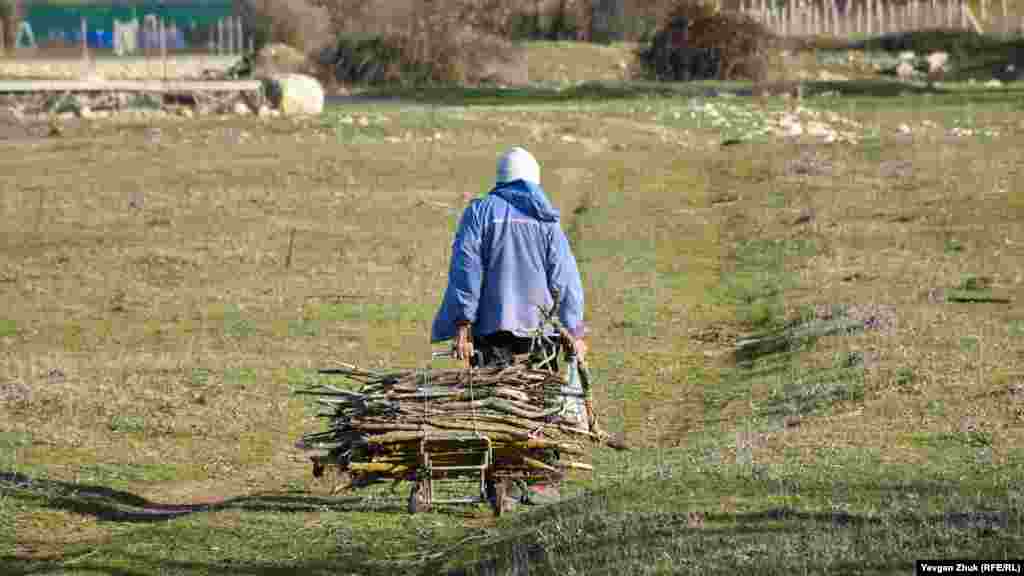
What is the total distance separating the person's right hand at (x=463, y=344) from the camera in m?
11.2

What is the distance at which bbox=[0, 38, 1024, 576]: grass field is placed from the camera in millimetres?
9945

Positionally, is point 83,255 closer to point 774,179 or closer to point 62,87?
point 774,179

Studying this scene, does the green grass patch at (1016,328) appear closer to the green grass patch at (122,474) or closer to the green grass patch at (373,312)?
the green grass patch at (373,312)

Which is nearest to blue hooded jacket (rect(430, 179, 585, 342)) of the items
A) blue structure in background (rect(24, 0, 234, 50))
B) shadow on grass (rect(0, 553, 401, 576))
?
shadow on grass (rect(0, 553, 401, 576))

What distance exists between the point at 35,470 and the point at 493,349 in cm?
444

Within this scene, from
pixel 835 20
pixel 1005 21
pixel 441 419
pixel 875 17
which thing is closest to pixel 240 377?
pixel 441 419

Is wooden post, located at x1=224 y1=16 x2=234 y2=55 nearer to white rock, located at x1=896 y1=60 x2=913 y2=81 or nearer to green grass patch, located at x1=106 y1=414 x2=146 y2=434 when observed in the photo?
white rock, located at x1=896 y1=60 x2=913 y2=81

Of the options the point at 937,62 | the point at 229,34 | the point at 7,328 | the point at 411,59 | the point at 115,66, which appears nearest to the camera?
the point at 7,328

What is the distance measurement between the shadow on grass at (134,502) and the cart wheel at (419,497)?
2.19ft

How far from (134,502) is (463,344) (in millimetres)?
3292

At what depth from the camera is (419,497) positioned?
37.4ft

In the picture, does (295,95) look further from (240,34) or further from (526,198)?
(526,198)

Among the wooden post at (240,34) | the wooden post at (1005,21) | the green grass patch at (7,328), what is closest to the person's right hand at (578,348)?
the green grass patch at (7,328)

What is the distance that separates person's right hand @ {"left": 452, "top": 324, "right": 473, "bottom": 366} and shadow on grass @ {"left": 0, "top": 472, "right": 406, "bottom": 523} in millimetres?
1383
